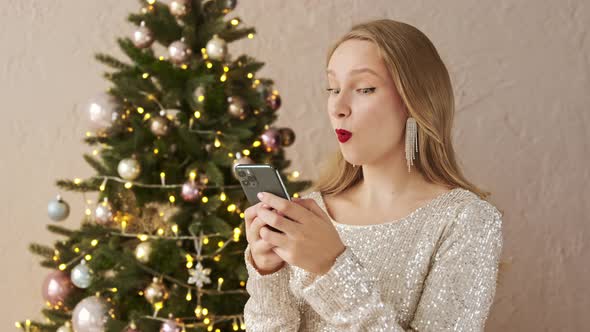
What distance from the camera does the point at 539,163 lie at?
271cm

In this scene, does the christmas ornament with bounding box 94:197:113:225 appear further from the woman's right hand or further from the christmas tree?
the woman's right hand

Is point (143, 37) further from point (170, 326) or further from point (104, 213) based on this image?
point (170, 326)

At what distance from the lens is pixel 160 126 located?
6.50 feet

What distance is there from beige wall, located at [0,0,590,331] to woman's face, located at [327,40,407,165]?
1554 millimetres

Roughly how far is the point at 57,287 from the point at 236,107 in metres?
0.73

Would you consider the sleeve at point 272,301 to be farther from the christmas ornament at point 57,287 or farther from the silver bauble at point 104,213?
the christmas ornament at point 57,287

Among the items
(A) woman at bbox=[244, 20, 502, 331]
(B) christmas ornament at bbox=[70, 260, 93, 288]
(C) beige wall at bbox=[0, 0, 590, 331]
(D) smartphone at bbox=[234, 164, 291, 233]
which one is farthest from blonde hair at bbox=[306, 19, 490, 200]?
(C) beige wall at bbox=[0, 0, 590, 331]

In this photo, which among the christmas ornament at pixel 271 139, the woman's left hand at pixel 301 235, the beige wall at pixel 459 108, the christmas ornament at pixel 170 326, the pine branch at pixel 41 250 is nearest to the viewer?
the woman's left hand at pixel 301 235

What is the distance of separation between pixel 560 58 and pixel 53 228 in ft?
6.18

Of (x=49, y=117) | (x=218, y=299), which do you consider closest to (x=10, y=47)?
(x=49, y=117)

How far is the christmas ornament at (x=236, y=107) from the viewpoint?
2.04 metres

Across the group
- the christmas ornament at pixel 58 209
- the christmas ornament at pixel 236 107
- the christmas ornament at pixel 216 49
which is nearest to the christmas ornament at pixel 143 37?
the christmas ornament at pixel 216 49

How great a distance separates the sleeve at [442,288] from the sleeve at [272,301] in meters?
0.11

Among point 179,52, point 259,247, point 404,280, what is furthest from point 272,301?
point 179,52
